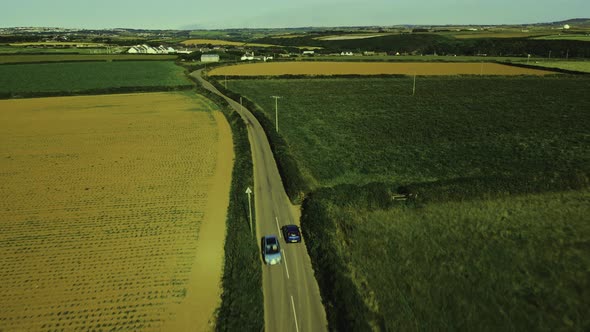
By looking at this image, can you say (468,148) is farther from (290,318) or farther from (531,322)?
(290,318)

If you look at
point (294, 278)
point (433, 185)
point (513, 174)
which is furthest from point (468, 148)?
point (294, 278)

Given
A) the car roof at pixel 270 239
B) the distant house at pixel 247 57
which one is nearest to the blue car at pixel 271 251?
the car roof at pixel 270 239

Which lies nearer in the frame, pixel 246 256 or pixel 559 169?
pixel 246 256

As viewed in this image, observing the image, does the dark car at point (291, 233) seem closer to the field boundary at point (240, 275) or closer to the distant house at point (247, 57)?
the field boundary at point (240, 275)

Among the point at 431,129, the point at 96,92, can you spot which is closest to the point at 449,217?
the point at 431,129

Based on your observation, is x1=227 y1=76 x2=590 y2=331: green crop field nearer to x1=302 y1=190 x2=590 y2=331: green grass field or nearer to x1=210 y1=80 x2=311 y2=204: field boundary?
x1=302 y1=190 x2=590 y2=331: green grass field

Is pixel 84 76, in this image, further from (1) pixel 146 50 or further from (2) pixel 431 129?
(2) pixel 431 129
